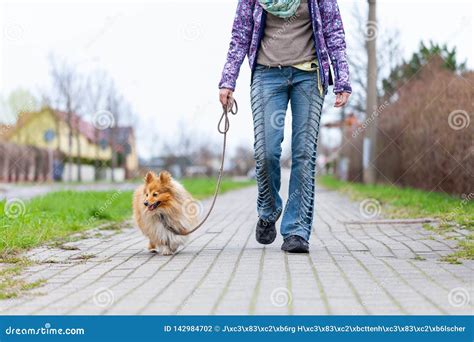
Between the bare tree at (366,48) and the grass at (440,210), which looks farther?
the bare tree at (366,48)

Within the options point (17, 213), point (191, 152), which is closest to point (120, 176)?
point (191, 152)

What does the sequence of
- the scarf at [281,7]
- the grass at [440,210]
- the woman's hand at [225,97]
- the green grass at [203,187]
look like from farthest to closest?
the green grass at [203,187] < the grass at [440,210] < the woman's hand at [225,97] < the scarf at [281,7]

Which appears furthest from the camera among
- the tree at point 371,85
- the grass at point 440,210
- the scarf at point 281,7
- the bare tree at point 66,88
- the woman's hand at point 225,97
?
the bare tree at point 66,88

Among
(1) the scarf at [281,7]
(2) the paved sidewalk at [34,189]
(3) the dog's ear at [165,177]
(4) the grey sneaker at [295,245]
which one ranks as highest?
(1) the scarf at [281,7]

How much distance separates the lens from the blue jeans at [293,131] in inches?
222

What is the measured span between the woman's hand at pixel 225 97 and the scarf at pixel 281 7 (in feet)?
2.41

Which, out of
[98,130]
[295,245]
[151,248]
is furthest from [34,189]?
[98,130]

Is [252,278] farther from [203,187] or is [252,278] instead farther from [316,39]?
[203,187]

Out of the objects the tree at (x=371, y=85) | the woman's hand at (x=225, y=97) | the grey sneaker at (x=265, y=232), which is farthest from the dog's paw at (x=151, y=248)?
the tree at (x=371, y=85)

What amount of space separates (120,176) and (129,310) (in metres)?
57.9

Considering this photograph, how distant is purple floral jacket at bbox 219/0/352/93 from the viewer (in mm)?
5621

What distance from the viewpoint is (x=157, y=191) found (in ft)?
19.3

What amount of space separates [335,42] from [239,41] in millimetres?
798

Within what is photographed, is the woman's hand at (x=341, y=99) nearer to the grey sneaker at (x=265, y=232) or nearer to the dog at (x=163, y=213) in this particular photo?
the grey sneaker at (x=265, y=232)
